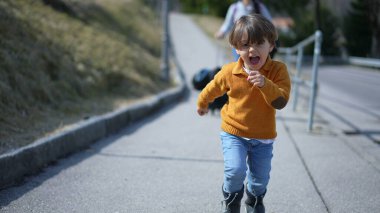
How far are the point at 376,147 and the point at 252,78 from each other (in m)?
3.60

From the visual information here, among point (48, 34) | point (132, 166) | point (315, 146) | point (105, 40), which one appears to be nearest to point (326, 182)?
point (315, 146)

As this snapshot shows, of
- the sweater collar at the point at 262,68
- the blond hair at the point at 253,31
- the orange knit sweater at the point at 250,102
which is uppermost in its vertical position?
the blond hair at the point at 253,31

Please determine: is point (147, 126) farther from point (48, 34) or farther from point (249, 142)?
point (249, 142)

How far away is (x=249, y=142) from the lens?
3.01 m

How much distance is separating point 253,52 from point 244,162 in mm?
709

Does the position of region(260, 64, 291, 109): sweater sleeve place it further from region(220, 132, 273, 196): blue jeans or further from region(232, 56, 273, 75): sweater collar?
region(220, 132, 273, 196): blue jeans

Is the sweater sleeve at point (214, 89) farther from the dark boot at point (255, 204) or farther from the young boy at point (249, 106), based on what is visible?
the dark boot at point (255, 204)

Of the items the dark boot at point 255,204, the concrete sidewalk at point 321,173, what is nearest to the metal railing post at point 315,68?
the concrete sidewalk at point 321,173

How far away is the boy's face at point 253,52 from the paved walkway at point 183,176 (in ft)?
3.95

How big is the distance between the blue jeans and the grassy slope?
2.19m

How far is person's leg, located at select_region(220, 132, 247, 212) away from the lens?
115 inches

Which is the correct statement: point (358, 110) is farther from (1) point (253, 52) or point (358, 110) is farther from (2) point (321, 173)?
(1) point (253, 52)

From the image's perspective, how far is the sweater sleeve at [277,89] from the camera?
8.83 ft

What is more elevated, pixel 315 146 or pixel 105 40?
pixel 105 40
